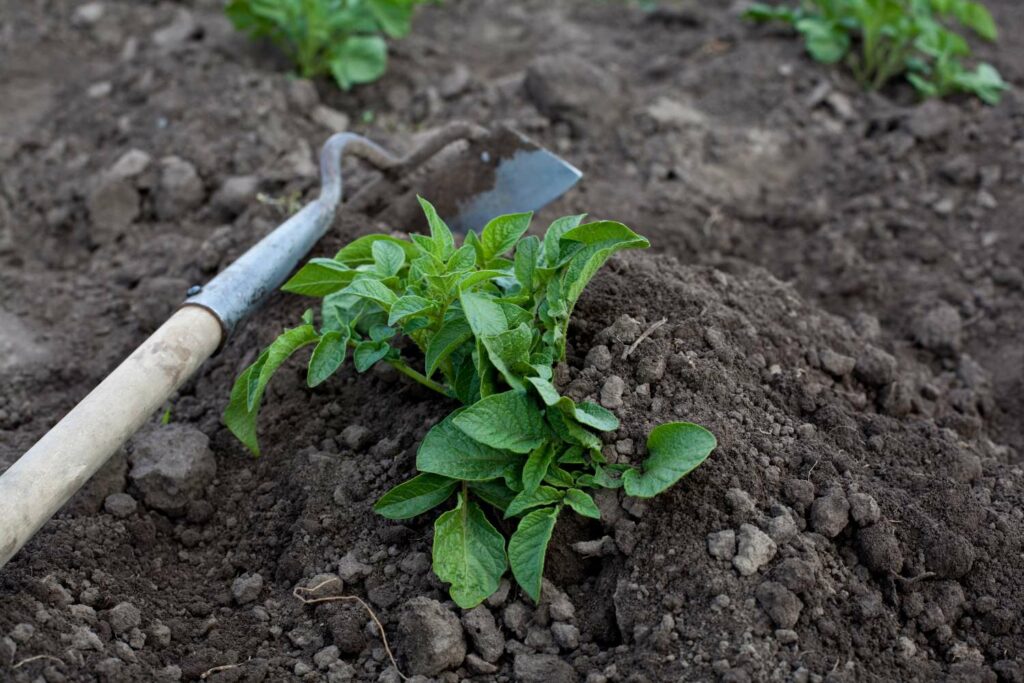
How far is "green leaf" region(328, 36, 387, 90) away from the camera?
442 centimetres

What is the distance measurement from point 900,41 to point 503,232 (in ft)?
10.0

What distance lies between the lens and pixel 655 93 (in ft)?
14.7

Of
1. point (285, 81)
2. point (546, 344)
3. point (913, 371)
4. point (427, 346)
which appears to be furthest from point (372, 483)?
point (285, 81)

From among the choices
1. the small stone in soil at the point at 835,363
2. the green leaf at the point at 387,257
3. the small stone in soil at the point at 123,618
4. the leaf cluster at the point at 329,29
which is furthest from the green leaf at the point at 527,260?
the leaf cluster at the point at 329,29

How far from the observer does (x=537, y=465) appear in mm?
2080

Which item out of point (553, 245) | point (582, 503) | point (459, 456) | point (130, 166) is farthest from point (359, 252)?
point (130, 166)

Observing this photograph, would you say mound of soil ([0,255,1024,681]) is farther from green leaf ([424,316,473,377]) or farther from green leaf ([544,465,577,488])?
green leaf ([424,316,473,377])

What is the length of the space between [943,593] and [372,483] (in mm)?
1251

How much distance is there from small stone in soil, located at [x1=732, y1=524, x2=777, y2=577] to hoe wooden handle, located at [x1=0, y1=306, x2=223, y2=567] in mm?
1288

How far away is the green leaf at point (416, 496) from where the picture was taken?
2.15 m

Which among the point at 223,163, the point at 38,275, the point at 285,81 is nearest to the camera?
the point at 38,275

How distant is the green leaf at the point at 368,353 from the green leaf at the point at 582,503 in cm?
55

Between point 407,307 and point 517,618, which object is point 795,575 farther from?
point 407,307

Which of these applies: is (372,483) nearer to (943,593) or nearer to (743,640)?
(743,640)
